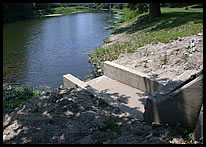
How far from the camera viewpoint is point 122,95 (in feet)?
21.9

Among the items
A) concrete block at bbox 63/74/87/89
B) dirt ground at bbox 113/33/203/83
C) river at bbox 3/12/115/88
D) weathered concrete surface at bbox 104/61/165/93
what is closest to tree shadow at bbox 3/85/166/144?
concrete block at bbox 63/74/87/89

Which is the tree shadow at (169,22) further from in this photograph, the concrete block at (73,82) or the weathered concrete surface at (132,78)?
the concrete block at (73,82)

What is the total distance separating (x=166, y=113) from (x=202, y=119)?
79 cm

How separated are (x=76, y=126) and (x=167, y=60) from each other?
4.80 m

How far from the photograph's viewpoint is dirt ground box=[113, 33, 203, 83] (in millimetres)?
7074

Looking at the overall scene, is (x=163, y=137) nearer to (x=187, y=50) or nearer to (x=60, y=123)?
(x=60, y=123)

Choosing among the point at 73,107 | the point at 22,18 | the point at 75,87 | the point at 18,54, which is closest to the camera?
the point at 73,107

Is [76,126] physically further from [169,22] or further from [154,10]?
[154,10]

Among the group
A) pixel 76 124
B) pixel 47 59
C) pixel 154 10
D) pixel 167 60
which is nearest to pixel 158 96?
Result: pixel 76 124

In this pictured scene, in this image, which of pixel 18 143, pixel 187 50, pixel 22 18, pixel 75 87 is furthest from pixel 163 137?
pixel 22 18

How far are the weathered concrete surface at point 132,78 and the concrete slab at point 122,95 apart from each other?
0.13 meters

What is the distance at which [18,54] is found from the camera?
52.8 feet

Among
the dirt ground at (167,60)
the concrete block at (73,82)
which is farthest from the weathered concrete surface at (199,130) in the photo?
the concrete block at (73,82)

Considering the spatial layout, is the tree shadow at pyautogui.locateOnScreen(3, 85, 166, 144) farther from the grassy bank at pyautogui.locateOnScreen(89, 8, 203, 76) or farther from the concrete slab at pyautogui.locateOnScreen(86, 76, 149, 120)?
the grassy bank at pyautogui.locateOnScreen(89, 8, 203, 76)
